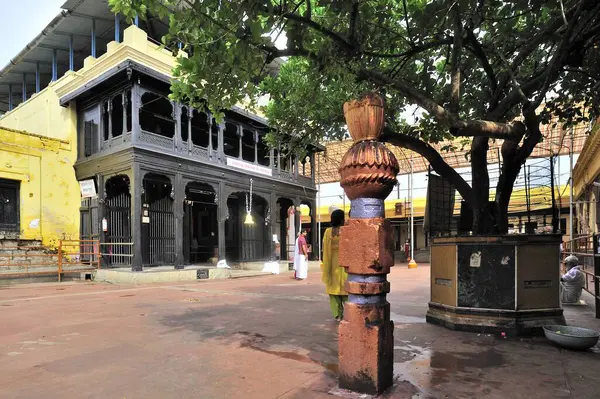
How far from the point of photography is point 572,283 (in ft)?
27.2

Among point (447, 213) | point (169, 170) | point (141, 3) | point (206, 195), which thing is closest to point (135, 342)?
point (141, 3)

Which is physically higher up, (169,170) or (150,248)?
(169,170)

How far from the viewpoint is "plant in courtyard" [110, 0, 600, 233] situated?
16.1ft

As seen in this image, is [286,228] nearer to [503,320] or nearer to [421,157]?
[421,157]

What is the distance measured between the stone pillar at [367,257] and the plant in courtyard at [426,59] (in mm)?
1745

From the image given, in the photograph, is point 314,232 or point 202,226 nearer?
point 202,226

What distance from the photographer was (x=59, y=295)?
1030 cm

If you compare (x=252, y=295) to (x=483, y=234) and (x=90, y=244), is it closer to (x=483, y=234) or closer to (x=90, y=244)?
(x=483, y=234)

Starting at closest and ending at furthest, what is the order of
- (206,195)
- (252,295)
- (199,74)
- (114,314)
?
(199,74), (114,314), (252,295), (206,195)

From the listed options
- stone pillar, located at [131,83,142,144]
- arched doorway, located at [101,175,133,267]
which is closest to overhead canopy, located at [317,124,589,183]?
stone pillar, located at [131,83,142,144]

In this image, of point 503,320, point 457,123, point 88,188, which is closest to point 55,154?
point 88,188

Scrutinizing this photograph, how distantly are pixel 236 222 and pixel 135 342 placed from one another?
15206mm

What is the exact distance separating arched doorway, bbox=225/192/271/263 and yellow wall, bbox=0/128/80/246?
6882 mm

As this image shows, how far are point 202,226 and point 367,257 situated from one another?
1798 centimetres
